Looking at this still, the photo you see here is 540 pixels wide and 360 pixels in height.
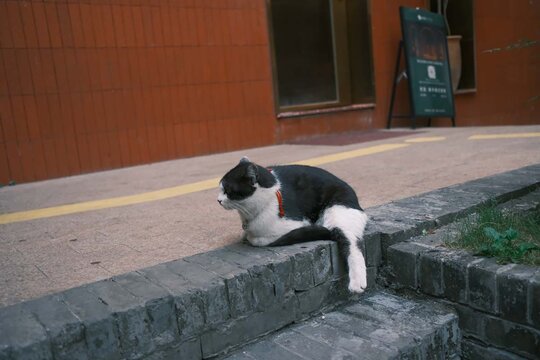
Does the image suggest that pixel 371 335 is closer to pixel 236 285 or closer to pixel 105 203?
pixel 236 285

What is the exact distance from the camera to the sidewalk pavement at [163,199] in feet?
7.68

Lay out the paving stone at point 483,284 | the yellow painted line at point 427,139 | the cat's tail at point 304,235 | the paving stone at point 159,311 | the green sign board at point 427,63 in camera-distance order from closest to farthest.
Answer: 1. the paving stone at point 159,311
2. the paving stone at point 483,284
3. the cat's tail at point 304,235
4. the yellow painted line at point 427,139
5. the green sign board at point 427,63

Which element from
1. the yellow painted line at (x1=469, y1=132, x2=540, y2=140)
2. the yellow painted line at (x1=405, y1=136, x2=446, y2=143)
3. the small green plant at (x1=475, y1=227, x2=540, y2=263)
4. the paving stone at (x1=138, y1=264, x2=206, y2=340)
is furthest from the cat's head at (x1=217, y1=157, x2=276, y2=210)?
the yellow painted line at (x1=469, y1=132, x2=540, y2=140)

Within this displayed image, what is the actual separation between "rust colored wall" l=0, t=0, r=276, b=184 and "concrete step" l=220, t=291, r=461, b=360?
13.4 feet

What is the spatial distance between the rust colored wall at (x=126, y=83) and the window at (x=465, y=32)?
16.4 ft

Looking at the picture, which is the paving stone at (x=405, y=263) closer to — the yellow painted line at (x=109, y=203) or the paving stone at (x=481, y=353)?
the paving stone at (x=481, y=353)

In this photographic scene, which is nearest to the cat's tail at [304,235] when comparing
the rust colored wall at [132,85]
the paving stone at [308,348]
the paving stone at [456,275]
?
the paving stone at [308,348]

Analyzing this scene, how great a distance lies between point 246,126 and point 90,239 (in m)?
4.17

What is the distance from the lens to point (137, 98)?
18.8 feet

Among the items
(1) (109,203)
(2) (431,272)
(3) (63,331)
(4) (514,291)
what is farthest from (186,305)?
(1) (109,203)

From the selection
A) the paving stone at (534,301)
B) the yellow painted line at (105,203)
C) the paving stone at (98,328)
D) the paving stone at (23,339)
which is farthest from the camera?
the yellow painted line at (105,203)

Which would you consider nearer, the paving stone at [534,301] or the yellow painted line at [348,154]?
the paving stone at [534,301]

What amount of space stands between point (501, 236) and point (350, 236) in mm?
682

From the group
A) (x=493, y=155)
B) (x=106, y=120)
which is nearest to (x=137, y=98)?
(x=106, y=120)
